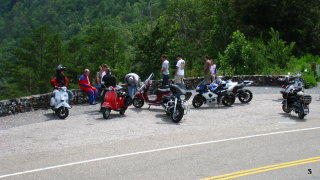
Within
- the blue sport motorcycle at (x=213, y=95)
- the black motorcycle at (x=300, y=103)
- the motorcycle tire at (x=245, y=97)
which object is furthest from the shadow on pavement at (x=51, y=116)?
the black motorcycle at (x=300, y=103)

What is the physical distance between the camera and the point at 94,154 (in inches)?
454

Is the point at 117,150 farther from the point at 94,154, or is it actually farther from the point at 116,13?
the point at 116,13

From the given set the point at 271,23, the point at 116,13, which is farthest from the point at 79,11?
the point at 271,23

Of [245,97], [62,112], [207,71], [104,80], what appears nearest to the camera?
[62,112]

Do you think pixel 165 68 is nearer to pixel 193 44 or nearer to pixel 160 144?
pixel 160 144

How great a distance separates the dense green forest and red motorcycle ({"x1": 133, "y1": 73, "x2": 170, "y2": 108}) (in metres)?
8.78

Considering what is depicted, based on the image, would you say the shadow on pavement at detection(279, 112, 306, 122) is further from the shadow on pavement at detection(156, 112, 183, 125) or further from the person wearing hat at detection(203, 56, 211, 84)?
the person wearing hat at detection(203, 56, 211, 84)

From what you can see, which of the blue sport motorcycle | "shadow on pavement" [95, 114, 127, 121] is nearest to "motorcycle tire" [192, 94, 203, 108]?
the blue sport motorcycle

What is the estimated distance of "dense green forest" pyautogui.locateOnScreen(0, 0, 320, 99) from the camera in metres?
28.9

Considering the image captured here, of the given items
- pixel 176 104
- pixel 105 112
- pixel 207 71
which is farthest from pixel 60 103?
pixel 207 71

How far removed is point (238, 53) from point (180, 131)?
15.2 meters

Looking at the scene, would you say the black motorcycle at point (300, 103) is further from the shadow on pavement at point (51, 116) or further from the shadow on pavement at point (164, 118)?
the shadow on pavement at point (51, 116)

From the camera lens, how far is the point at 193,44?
67438mm

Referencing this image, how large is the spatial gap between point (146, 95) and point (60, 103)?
356 centimetres
